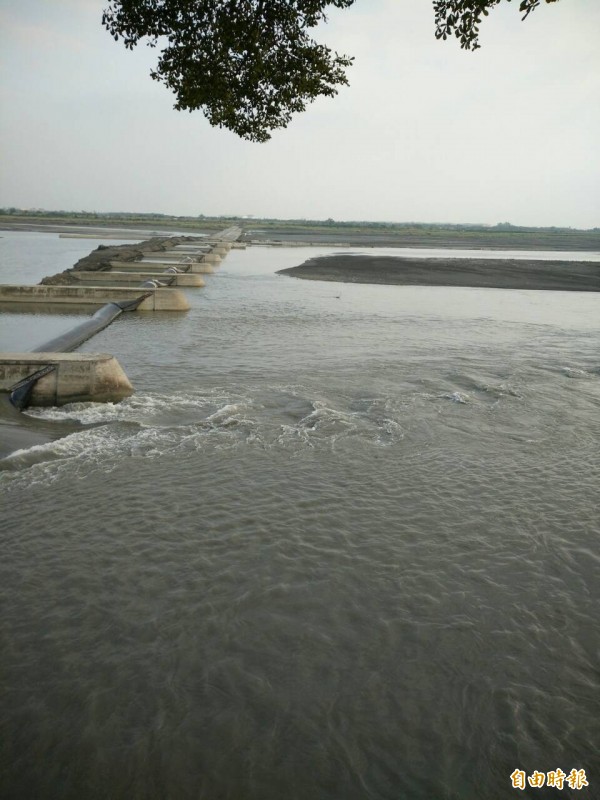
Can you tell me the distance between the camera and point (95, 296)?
86.9 feet

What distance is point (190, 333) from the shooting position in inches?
843

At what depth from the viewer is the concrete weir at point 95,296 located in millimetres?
25656

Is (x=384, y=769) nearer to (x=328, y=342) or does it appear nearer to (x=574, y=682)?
(x=574, y=682)

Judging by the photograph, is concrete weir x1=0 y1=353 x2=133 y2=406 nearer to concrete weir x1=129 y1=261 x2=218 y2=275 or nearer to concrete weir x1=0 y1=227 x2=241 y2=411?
concrete weir x1=0 y1=227 x2=241 y2=411

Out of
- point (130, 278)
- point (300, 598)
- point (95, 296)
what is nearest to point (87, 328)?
point (95, 296)

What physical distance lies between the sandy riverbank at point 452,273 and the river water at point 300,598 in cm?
3080

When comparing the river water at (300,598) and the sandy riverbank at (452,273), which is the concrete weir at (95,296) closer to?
the river water at (300,598)

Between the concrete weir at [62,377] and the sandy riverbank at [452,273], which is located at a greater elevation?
the sandy riverbank at [452,273]

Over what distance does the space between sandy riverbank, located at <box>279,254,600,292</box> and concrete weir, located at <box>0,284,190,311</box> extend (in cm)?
1746

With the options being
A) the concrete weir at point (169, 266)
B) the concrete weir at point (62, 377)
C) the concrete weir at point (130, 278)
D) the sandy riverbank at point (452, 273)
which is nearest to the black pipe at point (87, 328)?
the concrete weir at point (62, 377)

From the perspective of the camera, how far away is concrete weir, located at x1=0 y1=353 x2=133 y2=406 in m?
11.9

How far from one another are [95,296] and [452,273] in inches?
1287

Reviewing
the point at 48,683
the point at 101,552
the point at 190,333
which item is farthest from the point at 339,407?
the point at 190,333

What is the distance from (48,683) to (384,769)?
2.92m
